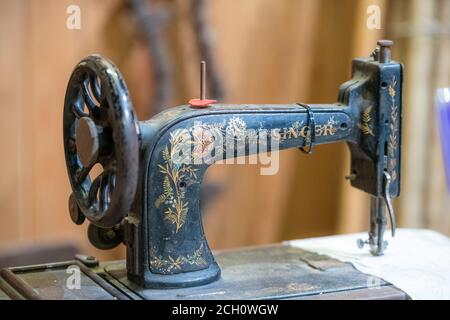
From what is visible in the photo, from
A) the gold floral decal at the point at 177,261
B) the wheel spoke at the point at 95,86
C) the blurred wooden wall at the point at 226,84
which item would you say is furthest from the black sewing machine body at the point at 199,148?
the blurred wooden wall at the point at 226,84

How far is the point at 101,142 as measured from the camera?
1.75 meters

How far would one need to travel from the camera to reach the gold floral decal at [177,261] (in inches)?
72.8

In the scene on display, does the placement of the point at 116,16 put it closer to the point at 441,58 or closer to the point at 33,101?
the point at 33,101

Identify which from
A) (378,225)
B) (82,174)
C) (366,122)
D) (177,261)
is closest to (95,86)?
(82,174)

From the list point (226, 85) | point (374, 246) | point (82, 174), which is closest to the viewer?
point (82, 174)

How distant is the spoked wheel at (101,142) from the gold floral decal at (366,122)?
0.55 metres

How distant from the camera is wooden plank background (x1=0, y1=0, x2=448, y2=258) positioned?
114 inches

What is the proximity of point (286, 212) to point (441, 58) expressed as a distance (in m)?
0.82

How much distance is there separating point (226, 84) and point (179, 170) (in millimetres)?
1432

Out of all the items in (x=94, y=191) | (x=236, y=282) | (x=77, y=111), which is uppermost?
(x=77, y=111)

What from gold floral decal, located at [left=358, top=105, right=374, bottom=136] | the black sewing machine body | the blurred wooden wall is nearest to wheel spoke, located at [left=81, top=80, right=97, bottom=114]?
the black sewing machine body

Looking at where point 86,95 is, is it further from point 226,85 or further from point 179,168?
point 226,85

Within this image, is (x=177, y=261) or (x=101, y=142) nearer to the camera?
(x=101, y=142)

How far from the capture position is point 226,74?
3254mm
